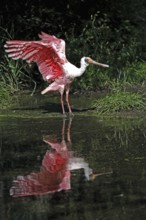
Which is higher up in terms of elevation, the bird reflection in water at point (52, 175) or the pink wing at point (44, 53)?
the pink wing at point (44, 53)

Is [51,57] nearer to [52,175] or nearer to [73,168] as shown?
[73,168]

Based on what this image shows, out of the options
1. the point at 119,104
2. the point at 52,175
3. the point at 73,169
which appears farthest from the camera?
the point at 119,104

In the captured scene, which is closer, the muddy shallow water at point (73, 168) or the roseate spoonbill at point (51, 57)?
the muddy shallow water at point (73, 168)

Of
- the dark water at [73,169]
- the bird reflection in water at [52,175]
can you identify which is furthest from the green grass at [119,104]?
the bird reflection in water at [52,175]

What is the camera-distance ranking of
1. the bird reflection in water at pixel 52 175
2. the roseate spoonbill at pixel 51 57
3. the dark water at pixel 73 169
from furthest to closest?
the roseate spoonbill at pixel 51 57, the bird reflection in water at pixel 52 175, the dark water at pixel 73 169

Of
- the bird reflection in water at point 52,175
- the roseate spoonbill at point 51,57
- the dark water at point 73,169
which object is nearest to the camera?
the dark water at point 73,169

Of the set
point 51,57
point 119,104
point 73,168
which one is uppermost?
point 51,57

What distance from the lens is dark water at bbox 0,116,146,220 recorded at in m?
6.59

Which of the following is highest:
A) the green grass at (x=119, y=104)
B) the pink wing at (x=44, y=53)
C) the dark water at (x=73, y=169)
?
the pink wing at (x=44, y=53)

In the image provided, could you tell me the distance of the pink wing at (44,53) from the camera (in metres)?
11.9

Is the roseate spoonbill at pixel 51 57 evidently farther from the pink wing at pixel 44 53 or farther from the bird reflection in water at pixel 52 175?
the bird reflection in water at pixel 52 175

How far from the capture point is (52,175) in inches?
308

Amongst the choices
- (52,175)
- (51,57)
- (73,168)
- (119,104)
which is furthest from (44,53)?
(52,175)

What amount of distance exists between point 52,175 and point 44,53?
180 inches
